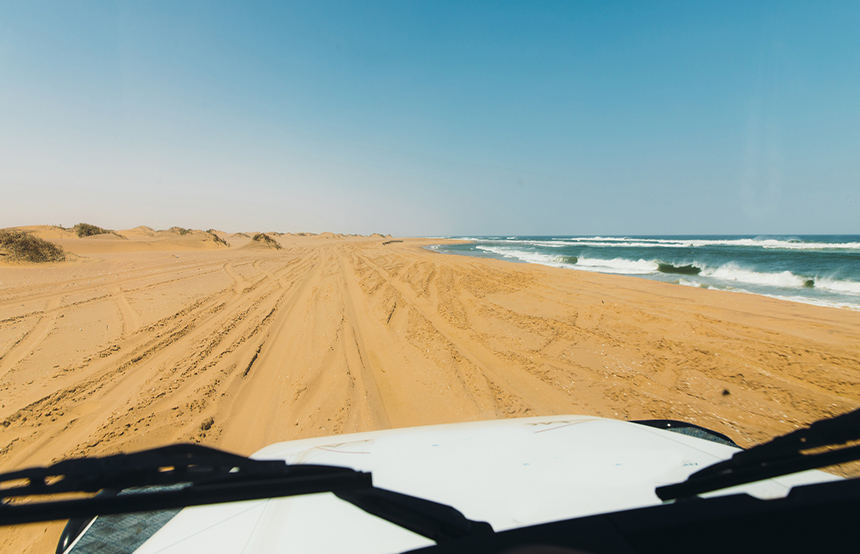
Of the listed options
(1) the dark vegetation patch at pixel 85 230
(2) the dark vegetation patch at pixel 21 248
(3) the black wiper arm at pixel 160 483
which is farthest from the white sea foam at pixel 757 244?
(1) the dark vegetation patch at pixel 85 230

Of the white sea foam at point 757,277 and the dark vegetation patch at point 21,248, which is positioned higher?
the dark vegetation patch at point 21,248

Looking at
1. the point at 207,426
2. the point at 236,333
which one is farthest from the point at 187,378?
the point at 236,333

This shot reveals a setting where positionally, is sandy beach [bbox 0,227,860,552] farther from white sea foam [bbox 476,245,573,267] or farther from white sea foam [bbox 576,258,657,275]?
white sea foam [bbox 476,245,573,267]

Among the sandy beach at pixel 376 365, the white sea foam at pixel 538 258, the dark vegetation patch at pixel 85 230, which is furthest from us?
the dark vegetation patch at pixel 85 230

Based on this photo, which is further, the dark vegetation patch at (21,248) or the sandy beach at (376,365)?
the dark vegetation patch at (21,248)

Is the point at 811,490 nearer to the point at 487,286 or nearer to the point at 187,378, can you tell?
the point at 187,378

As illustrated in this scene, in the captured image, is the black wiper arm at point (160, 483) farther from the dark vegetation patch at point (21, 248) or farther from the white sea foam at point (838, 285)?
the dark vegetation patch at point (21, 248)

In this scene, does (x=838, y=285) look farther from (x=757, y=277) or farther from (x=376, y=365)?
(x=376, y=365)

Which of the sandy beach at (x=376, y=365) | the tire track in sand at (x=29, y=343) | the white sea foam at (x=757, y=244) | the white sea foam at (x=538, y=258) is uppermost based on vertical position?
the white sea foam at (x=757, y=244)

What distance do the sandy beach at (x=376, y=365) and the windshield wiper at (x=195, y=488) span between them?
190 centimetres

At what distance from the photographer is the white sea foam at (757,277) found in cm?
1138

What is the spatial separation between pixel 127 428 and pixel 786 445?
4625 mm

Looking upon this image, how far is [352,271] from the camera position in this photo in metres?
12.1

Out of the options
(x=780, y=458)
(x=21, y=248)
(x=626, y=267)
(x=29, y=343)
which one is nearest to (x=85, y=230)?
(x=21, y=248)
